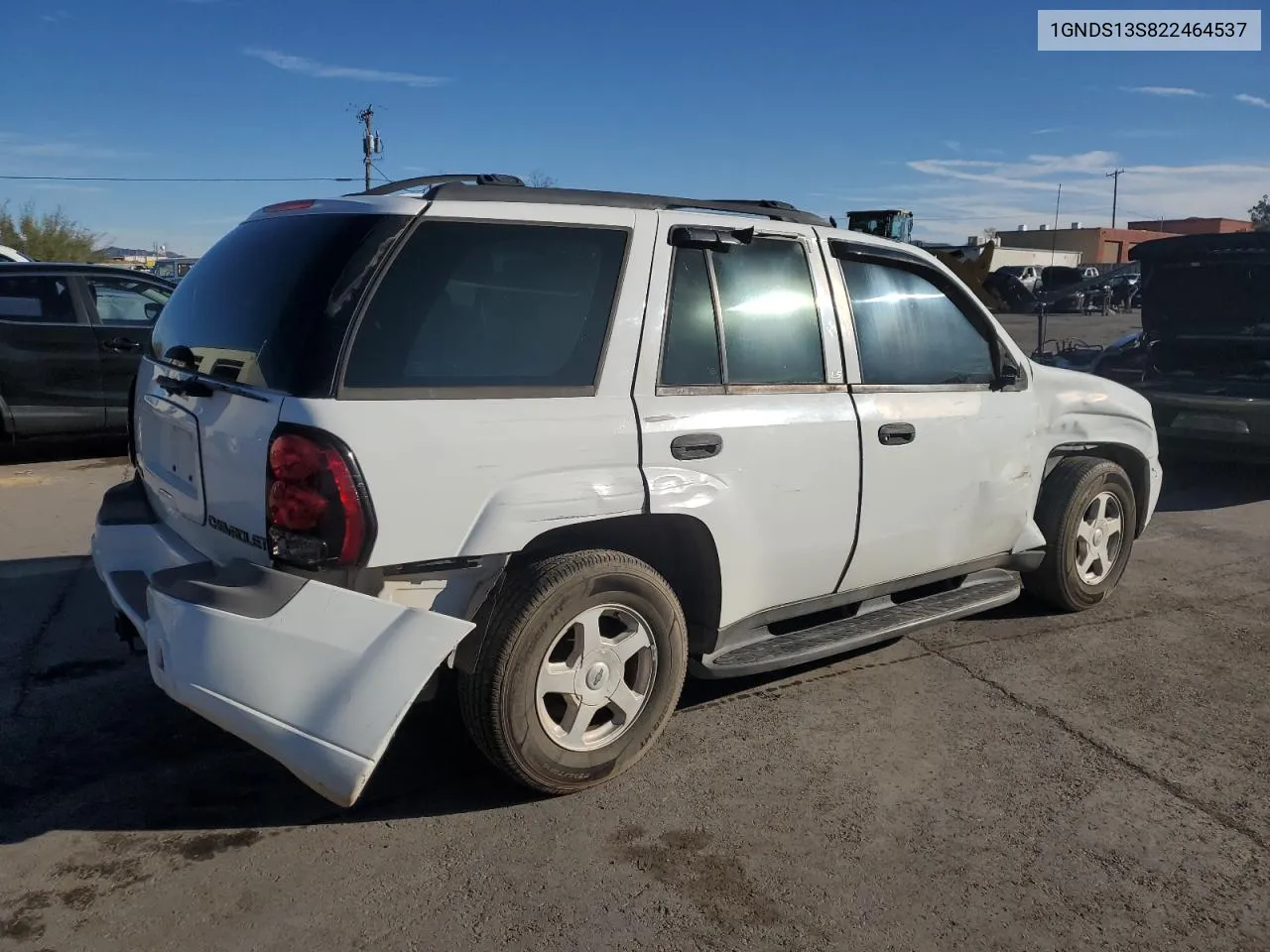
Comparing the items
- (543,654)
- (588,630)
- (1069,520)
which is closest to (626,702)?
(588,630)

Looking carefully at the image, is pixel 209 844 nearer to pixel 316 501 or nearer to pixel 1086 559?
pixel 316 501

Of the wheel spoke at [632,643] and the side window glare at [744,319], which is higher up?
the side window glare at [744,319]

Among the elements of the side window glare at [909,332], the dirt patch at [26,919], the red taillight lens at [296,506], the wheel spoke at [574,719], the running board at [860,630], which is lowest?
the dirt patch at [26,919]

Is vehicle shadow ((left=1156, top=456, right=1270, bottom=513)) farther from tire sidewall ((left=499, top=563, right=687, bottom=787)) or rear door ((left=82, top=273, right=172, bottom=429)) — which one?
rear door ((left=82, top=273, right=172, bottom=429))

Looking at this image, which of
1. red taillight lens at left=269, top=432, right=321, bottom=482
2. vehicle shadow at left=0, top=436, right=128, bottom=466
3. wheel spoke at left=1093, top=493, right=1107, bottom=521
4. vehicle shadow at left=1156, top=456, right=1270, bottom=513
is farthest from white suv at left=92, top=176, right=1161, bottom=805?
vehicle shadow at left=0, top=436, right=128, bottom=466

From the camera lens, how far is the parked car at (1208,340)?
782 cm

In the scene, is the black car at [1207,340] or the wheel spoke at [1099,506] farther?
the black car at [1207,340]

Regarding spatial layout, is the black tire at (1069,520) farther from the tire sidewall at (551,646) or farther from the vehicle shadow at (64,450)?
the vehicle shadow at (64,450)

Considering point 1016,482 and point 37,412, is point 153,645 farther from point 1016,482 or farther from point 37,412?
point 37,412

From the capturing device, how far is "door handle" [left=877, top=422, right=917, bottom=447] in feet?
12.9

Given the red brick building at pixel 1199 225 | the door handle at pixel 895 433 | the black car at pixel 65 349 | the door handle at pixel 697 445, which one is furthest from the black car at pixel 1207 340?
the red brick building at pixel 1199 225

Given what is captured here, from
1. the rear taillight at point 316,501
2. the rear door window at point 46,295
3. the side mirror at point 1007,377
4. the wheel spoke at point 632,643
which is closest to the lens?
the rear taillight at point 316,501

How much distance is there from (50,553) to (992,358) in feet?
17.0

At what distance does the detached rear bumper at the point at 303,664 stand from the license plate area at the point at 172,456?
47 centimetres
